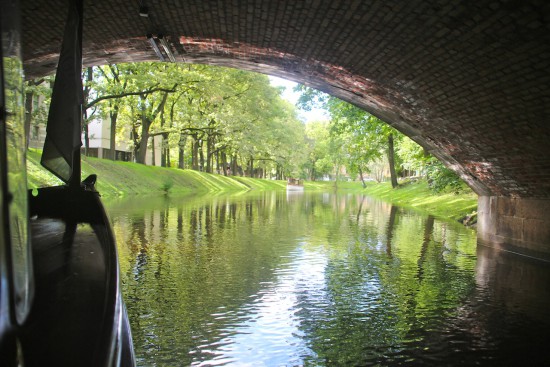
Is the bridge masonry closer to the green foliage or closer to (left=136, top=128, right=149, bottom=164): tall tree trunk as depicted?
the green foliage


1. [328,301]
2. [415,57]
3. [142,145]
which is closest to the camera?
[328,301]

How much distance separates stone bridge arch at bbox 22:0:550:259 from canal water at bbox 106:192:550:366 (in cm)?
181

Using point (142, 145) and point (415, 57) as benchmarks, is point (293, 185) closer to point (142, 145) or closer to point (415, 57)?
point (142, 145)

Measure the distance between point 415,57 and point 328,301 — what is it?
4.03 metres

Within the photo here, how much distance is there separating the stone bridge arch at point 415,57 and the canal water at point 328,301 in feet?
5.93

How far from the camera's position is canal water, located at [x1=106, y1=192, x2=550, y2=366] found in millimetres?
4461

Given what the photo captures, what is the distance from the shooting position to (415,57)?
7.61 meters

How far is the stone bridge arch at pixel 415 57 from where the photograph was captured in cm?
626

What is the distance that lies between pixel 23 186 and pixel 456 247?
1081cm

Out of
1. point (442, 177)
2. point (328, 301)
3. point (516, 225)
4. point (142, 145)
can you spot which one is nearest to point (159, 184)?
point (142, 145)

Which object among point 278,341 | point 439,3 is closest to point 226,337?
point 278,341

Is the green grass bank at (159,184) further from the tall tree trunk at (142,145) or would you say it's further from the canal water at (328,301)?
the canal water at (328,301)

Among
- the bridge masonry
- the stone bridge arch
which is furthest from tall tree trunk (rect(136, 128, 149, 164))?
the bridge masonry

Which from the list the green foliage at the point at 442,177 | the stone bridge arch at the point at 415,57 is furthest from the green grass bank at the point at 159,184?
the stone bridge arch at the point at 415,57
